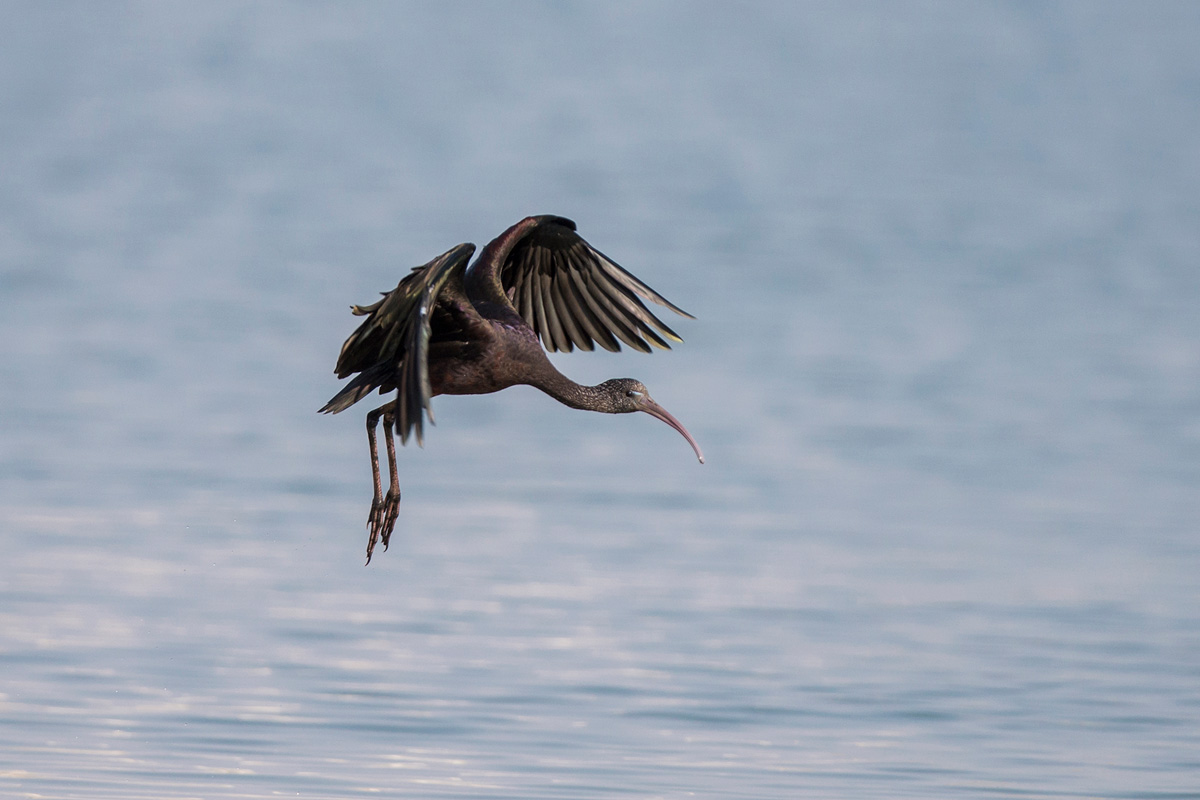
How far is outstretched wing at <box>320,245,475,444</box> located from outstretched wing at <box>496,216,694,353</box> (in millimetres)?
1117

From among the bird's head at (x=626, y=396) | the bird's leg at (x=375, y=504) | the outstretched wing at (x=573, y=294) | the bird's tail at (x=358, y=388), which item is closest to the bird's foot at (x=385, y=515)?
the bird's leg at (x=375, y=504)

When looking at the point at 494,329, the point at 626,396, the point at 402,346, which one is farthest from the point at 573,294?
the point at 402,346

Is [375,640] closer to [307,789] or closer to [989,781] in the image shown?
[307,789]

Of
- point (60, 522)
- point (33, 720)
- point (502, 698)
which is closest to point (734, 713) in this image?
point (502, 698)

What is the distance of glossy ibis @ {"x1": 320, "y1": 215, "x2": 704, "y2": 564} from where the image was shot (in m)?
10.9

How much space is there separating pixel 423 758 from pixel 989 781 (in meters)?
2.77

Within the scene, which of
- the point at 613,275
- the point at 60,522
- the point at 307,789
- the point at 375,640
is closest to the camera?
the point at 307,789

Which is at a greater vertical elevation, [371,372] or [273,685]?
[371,372]

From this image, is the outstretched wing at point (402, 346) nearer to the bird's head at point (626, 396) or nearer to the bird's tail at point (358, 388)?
the bird's tail at point (358, 388)

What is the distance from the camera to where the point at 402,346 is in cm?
1149

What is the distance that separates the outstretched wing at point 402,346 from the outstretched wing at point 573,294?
1117mm

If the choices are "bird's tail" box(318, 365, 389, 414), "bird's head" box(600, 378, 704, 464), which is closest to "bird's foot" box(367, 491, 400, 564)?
"bird's tail" box(318, 365, 389, 414)

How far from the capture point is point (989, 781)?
1162 centimetres

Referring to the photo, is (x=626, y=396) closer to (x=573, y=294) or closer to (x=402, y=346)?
(x=573, y=294)
